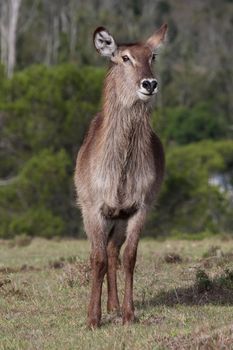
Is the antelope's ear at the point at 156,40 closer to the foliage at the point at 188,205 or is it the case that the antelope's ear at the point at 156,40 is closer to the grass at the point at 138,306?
the grass at the point at 138,306

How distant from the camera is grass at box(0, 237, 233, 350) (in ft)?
21.1

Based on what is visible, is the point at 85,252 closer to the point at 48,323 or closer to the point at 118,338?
the point at 48,323

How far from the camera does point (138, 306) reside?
26.7 ft

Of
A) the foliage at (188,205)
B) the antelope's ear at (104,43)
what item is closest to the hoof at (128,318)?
the antelope's ear at (104,43)

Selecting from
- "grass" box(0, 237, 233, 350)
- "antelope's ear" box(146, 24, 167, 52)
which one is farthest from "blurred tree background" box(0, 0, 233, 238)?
"antelope's ear" box(146, 24, 167, 52)

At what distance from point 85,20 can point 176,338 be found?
48.8m

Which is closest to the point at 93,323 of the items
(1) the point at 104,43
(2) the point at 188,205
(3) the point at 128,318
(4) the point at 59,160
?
(3) the point at 128,318

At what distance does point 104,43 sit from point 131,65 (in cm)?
35

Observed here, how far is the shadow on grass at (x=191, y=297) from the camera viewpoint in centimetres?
817

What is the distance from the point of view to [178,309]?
7824 mm

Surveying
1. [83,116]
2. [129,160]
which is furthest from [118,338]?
[83,116]

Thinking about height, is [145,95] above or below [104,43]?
below

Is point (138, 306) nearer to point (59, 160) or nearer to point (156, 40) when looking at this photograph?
point (156, 40)

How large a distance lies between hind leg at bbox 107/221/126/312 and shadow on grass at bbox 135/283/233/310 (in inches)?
8.9
